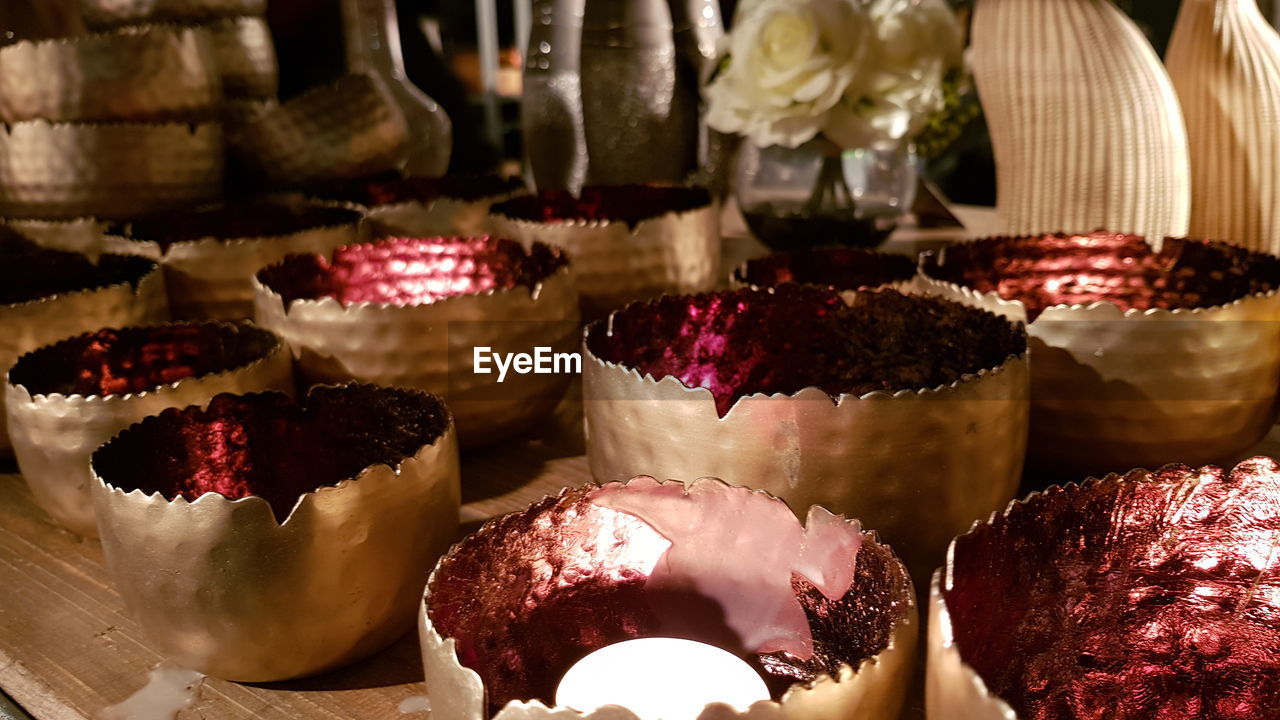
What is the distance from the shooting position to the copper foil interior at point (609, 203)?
0.87 meters

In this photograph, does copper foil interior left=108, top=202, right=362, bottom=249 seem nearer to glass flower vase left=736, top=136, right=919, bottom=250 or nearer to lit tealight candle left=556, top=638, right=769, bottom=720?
glass flower vase left=736, top=136, right=919, bottom=250

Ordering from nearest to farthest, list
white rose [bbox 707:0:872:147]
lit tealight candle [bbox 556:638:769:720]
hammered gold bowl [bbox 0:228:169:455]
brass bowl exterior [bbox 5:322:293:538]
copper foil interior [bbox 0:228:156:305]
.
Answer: lit tealight candle [bbox 556:638:769:720] → brass bowl exterior [bbox 5:322:293:538] → hammered gold bowl [bbox 0:228:169:455] → copper foil interior [bbox 0:228:156:305] → white rose [bbox 707:0:872:147]

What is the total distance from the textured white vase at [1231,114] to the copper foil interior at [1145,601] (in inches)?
16.8

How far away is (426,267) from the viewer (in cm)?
75

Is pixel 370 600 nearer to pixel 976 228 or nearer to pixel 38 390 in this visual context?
pixel 38 390

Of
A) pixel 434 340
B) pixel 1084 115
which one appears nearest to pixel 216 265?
pixel 434 340

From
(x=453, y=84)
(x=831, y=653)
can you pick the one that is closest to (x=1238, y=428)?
(x=831, y=653)

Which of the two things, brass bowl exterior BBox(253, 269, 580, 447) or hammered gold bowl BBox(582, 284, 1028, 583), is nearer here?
hammered gold bowl BBox(582, 284, 1028, 583)

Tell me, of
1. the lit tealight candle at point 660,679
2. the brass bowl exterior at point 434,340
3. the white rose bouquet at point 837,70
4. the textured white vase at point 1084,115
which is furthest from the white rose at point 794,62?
the lit tealight candle at point 660,679

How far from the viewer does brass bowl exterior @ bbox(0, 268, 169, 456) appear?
603mm

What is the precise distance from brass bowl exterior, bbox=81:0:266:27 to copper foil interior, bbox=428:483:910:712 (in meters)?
0.70

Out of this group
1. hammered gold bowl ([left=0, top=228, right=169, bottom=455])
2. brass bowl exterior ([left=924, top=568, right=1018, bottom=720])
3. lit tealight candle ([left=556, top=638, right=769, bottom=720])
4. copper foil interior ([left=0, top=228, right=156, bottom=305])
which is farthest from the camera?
copper foil interior ([left=0, top=228, right=156, bottom=305])

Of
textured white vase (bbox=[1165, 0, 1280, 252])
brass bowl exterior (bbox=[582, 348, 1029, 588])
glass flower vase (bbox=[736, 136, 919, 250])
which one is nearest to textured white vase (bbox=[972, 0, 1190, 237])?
textured white vase (bbox=[1165, 0, 1280, 252])

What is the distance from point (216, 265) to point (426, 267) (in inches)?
5.6
